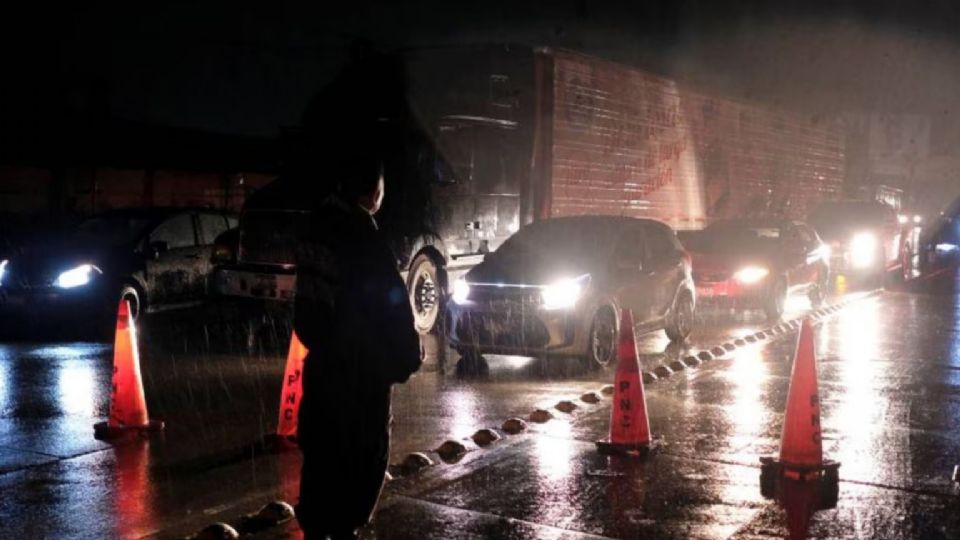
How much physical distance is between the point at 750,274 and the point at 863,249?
7.21 meters

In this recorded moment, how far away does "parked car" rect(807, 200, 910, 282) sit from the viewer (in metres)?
21.7

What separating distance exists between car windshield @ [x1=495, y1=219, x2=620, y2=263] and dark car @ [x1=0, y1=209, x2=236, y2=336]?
5.28m

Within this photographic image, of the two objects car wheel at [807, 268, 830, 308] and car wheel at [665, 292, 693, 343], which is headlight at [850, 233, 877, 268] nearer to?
car wheel at [807, 268, 830, 308]

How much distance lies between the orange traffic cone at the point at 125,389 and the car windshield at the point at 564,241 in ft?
16.2

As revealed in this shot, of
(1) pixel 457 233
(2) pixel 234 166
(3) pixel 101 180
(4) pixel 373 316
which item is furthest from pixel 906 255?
(4) pixel 373 316

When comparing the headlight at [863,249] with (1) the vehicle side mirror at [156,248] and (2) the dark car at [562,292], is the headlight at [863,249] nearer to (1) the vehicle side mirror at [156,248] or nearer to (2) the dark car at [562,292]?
(2) the dark car at [562,292]

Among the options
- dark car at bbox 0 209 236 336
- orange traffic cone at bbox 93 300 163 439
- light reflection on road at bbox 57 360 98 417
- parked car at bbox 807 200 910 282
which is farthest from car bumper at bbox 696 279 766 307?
orange traffic cone at bbox 93 300 163 439

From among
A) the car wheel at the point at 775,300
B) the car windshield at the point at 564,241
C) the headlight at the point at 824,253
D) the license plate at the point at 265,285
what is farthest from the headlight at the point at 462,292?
the headlight at the point at 824,253

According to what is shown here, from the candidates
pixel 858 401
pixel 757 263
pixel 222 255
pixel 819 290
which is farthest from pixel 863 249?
pixel 222 255

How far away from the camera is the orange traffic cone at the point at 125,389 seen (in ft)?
25.8

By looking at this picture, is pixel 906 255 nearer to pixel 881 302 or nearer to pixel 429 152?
pixel 881 302

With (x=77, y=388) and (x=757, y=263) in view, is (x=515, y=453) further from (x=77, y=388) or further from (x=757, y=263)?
(x=757, y=263)

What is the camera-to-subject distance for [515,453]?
745 cm

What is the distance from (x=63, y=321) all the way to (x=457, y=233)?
17.6 ft
